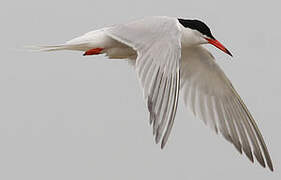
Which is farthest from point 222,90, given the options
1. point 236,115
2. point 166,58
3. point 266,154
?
point 166,58

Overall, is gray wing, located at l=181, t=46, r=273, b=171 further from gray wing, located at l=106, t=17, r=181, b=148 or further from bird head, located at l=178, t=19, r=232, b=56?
gray wing, located at l=106, t=17, r=181, b=148

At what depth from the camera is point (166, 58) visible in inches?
150

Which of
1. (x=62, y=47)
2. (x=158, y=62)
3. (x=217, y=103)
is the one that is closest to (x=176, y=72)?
(x=158, y=62)

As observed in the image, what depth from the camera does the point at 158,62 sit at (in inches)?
150

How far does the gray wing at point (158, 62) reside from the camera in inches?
138

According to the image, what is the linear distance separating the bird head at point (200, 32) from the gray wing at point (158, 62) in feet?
1.20

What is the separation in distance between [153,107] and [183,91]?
1.65 metres

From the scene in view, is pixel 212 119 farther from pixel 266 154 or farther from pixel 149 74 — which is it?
pixel 149 74

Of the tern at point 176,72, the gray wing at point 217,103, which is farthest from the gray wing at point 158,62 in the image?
the gray wing at point 217,103

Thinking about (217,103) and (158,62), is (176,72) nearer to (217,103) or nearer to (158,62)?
(158,62)

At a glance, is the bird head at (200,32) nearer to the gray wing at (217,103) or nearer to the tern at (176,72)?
the tern at (176,72)

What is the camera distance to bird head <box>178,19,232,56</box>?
15.3 feet

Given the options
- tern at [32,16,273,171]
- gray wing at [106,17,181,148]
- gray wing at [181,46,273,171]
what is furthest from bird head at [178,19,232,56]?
gray wing at [106,17,181,148]

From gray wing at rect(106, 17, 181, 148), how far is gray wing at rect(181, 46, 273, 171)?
2.65ft
